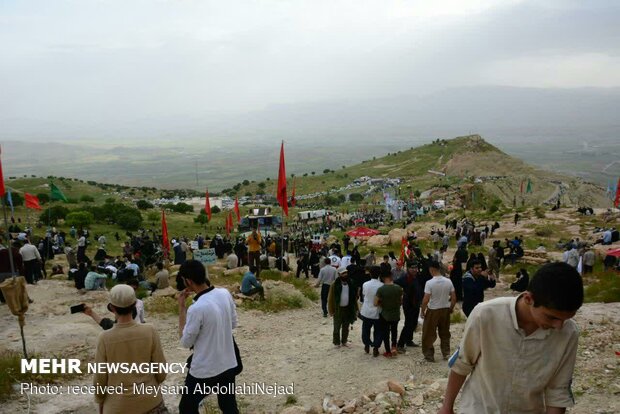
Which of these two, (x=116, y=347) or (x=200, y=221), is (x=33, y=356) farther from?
(x=200, y=221)

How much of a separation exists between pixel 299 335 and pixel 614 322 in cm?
593

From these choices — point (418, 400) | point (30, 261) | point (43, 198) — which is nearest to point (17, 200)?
point (43, 198)

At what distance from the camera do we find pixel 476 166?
72.8m

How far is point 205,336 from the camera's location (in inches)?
160

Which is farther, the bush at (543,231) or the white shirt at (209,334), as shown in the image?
the bush at (543,231)

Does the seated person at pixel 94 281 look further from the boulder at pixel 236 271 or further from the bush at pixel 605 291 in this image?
the bush at pixel 605 291

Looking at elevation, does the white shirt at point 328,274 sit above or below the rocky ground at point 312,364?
above

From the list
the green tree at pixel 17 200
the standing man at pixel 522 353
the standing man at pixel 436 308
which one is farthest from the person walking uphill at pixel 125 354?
the green tree at pixel 17 200

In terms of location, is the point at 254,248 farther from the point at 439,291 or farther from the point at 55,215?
the point at 55,215

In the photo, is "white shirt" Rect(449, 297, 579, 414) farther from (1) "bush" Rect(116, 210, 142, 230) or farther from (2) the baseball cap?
(1) "bush" Rect(116, 210, 142, 230)

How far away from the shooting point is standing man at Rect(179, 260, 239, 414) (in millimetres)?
4016

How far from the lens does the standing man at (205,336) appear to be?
13.2ft

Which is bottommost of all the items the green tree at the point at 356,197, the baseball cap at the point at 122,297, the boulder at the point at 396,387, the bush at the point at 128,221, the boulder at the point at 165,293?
the green tree at the point at 356,197

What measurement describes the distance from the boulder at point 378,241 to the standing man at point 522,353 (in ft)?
78.0
